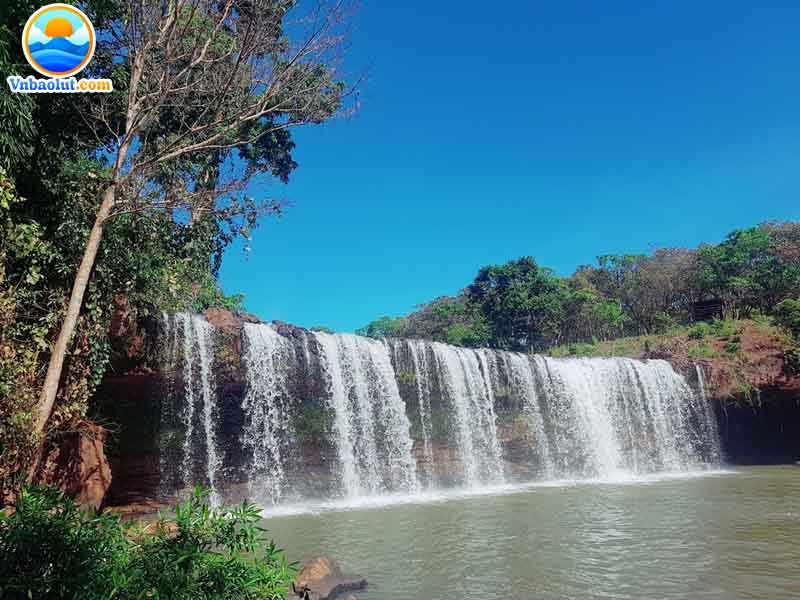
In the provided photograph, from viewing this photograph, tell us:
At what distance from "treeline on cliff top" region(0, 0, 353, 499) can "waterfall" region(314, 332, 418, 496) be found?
19.5 feet

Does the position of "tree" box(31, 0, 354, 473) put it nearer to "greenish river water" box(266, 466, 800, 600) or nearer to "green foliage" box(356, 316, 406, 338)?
"greenish river water" box(266, 466, 800, 600)

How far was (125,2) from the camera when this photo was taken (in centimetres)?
831

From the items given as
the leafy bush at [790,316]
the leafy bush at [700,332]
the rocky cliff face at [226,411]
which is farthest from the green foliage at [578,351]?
the leafy bush at [790,316]

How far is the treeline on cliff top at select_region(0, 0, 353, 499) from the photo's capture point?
6.86 meters

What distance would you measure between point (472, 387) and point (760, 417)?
14.3 m

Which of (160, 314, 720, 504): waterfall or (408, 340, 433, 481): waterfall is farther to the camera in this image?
(408, 340, 433, 481): waterfall

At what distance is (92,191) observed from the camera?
9.00 meters

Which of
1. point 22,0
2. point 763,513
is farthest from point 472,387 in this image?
point 22,0

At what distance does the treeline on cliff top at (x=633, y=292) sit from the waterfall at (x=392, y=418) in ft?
50.2

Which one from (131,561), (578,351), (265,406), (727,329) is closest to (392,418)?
(265,406)

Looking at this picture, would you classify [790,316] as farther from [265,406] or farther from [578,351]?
[265,406]

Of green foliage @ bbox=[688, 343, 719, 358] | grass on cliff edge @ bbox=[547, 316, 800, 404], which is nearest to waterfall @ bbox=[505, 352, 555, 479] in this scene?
grass on cliff edge @ bbox=[547, 316, 800, 404]

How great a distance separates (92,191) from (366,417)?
380 inches

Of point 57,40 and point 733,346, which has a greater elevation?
point 57,40
